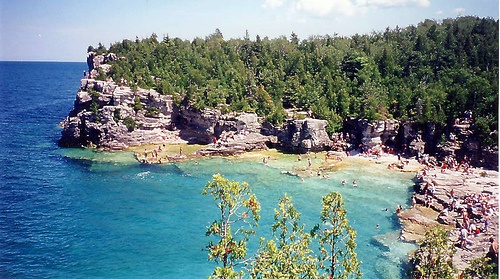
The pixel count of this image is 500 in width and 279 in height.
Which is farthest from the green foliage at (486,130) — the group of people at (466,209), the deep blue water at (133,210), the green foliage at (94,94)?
the green foliage at (94,94)

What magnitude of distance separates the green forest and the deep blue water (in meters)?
13.0

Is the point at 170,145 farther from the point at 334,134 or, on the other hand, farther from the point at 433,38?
the point at 433,38

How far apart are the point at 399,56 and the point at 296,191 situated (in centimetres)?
4571

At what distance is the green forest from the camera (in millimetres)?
57938

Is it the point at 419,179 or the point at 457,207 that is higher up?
the point at 419,179

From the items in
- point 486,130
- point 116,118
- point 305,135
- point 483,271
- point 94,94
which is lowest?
point 483,271

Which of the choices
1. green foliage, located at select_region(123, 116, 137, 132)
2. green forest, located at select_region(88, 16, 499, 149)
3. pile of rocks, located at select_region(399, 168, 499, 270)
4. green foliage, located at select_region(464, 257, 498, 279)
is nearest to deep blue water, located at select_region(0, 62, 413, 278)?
pile of rocks, located at select_region(399, 168, 499, 270)

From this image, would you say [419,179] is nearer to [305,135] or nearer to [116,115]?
[305,135]

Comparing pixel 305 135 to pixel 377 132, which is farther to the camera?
pixel 305 135

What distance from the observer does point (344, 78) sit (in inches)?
2894

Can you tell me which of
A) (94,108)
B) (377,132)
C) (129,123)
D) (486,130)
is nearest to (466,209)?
(486,130)

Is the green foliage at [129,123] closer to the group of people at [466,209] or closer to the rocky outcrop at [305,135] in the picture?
the rocky outcrop at [305,135]

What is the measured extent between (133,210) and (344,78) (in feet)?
154

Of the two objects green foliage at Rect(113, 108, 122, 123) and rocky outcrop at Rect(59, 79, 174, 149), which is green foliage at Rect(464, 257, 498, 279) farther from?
green foliage at Rect(113, 108, 122, 123)
